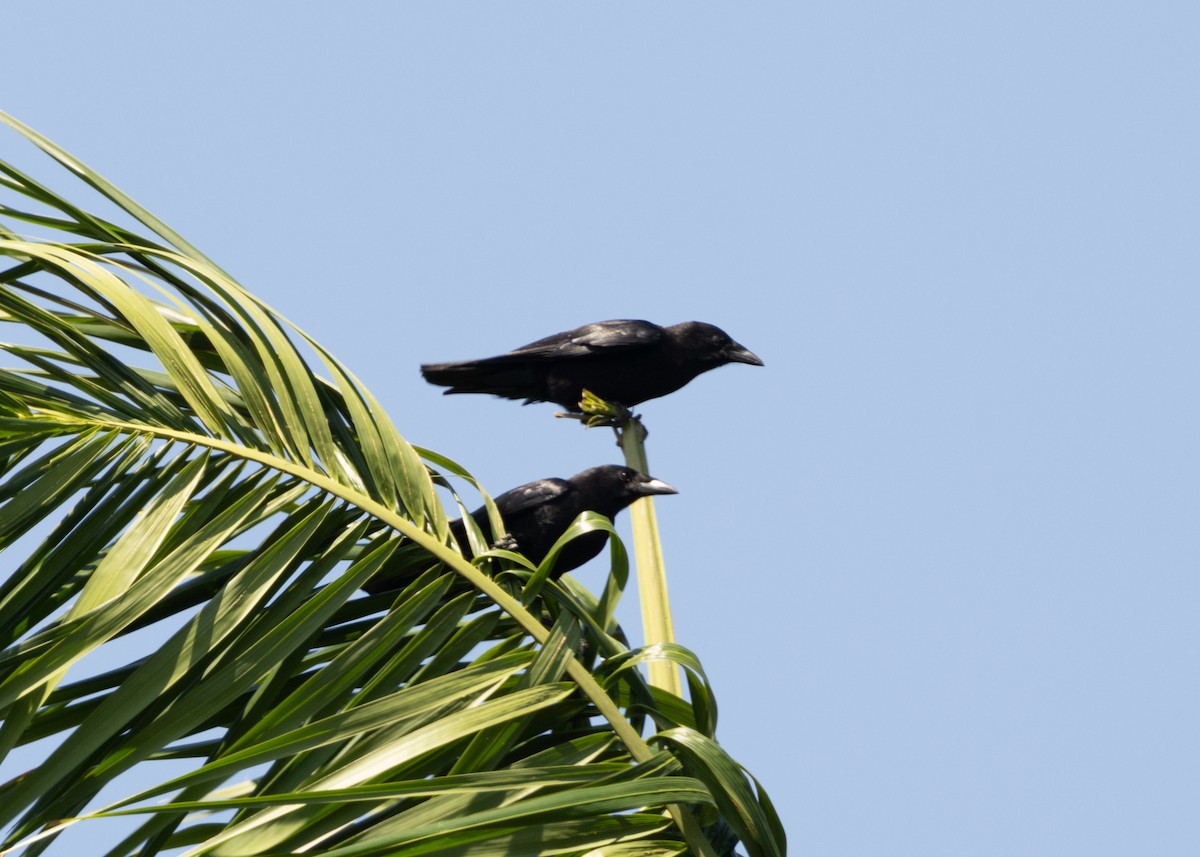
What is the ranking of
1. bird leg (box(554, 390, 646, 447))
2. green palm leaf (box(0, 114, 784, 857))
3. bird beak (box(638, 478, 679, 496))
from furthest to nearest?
1. bird leg (box(554, 390, 646, 447))
2. bird beak (box(638, 478, 679, 496))
3. green palm leaf (box(0, 114, 784, 857))

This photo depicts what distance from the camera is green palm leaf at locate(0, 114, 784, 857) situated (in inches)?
111

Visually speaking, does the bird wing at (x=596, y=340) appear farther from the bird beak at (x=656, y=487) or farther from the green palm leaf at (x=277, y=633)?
the green palm leaf at (x=277, y=633)

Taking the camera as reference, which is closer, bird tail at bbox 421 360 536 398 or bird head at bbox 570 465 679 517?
bird head at bbox 570 465 679 517

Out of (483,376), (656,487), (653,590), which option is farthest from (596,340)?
(653,590)

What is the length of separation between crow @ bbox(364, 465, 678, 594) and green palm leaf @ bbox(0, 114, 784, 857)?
1102 mm

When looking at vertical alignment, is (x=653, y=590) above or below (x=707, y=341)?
below

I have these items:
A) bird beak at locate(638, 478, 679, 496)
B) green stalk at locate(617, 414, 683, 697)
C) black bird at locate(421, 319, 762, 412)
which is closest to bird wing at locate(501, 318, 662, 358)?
black bird at locate(421, 319, 762, 412)

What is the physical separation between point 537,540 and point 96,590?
2267 millimetres

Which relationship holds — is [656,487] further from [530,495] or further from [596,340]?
[596,340]

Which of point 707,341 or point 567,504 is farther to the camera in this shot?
point 707,341

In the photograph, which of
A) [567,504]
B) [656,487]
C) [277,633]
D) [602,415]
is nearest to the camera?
[277,633]

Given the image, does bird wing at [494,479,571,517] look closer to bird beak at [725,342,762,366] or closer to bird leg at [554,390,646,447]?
bird leg at [554,390,646,447]

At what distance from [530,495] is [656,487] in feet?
1.46

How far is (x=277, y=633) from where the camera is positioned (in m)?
3.13
